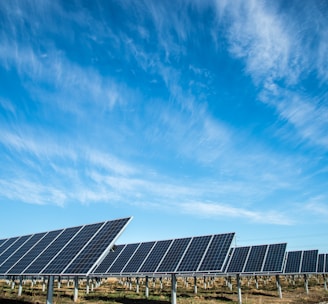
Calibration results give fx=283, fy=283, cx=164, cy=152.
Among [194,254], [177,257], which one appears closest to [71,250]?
[177,257]

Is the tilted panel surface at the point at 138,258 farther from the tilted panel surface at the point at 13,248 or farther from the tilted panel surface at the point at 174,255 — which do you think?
the tilted panel surface at the point at 13,248

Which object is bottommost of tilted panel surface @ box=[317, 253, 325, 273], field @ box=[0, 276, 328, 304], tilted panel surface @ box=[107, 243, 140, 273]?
field @ box=[0, 276, 328, 304]

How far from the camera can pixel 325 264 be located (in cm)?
4847

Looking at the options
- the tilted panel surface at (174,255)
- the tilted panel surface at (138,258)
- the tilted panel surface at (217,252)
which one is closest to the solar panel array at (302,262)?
the tilted panel surface at (217,252)

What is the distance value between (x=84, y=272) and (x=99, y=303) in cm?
1304

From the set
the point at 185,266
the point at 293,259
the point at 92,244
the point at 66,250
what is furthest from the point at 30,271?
the point at 293,259

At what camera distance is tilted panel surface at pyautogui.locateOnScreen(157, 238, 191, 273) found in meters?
24.8

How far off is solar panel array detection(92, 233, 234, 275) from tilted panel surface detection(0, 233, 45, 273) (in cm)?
957

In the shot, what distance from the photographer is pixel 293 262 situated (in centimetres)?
4753

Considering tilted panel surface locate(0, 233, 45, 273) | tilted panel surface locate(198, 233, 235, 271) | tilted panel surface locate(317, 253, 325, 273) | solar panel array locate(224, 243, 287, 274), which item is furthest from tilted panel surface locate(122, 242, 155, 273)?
tilted panel surface locate(317, 253, 325, 273)

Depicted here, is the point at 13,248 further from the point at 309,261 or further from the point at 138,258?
the point at 309,261

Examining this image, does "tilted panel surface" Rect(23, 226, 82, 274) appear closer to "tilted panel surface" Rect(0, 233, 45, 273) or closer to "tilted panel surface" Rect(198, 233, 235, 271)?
"tilted panel surface" Rect(0, 233, 45, 273)

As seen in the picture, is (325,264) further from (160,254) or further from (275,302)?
(160,254)

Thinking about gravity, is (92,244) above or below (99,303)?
above
